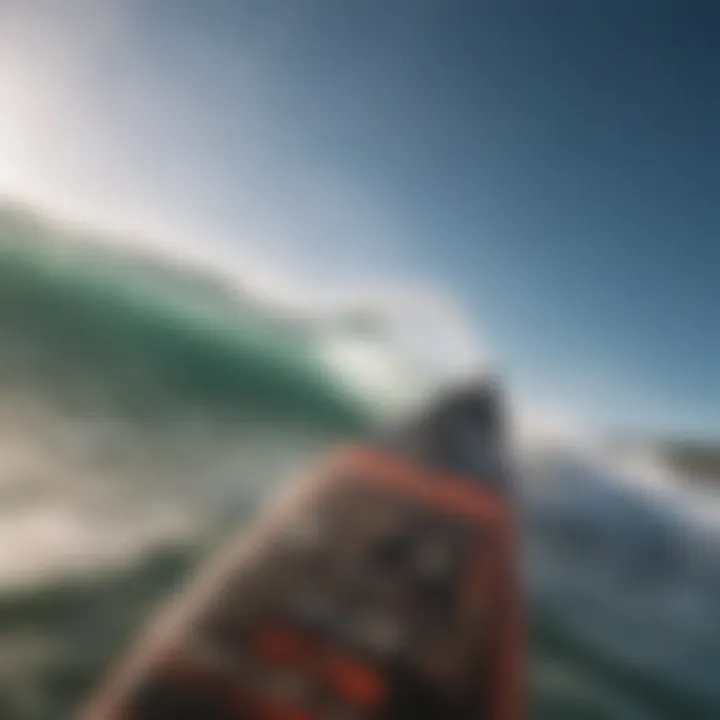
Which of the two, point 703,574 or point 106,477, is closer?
point 106,477

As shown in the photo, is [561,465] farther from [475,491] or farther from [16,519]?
[16,519]

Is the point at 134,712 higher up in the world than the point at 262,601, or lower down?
lower down

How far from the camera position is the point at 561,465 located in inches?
249

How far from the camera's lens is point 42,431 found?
387 centimetres

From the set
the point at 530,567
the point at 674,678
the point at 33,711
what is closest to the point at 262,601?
the point at 33,711

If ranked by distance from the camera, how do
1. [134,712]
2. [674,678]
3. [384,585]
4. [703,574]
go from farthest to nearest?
[703,574], [674,678], [384,585], [134,712]

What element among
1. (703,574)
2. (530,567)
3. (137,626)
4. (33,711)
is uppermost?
(703,574)

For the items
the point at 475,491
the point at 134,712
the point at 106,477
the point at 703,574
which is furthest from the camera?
the point at 703,574

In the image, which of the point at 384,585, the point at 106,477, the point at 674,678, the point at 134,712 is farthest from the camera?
the point at 674,678

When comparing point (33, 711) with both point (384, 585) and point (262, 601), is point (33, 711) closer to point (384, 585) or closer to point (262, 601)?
point (262, 601)

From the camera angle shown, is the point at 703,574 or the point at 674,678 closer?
the point at 674,678

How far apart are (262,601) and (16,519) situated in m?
1.26

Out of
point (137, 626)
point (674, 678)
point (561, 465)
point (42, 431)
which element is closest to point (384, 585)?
point (137, 626)

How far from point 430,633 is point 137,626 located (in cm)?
127
